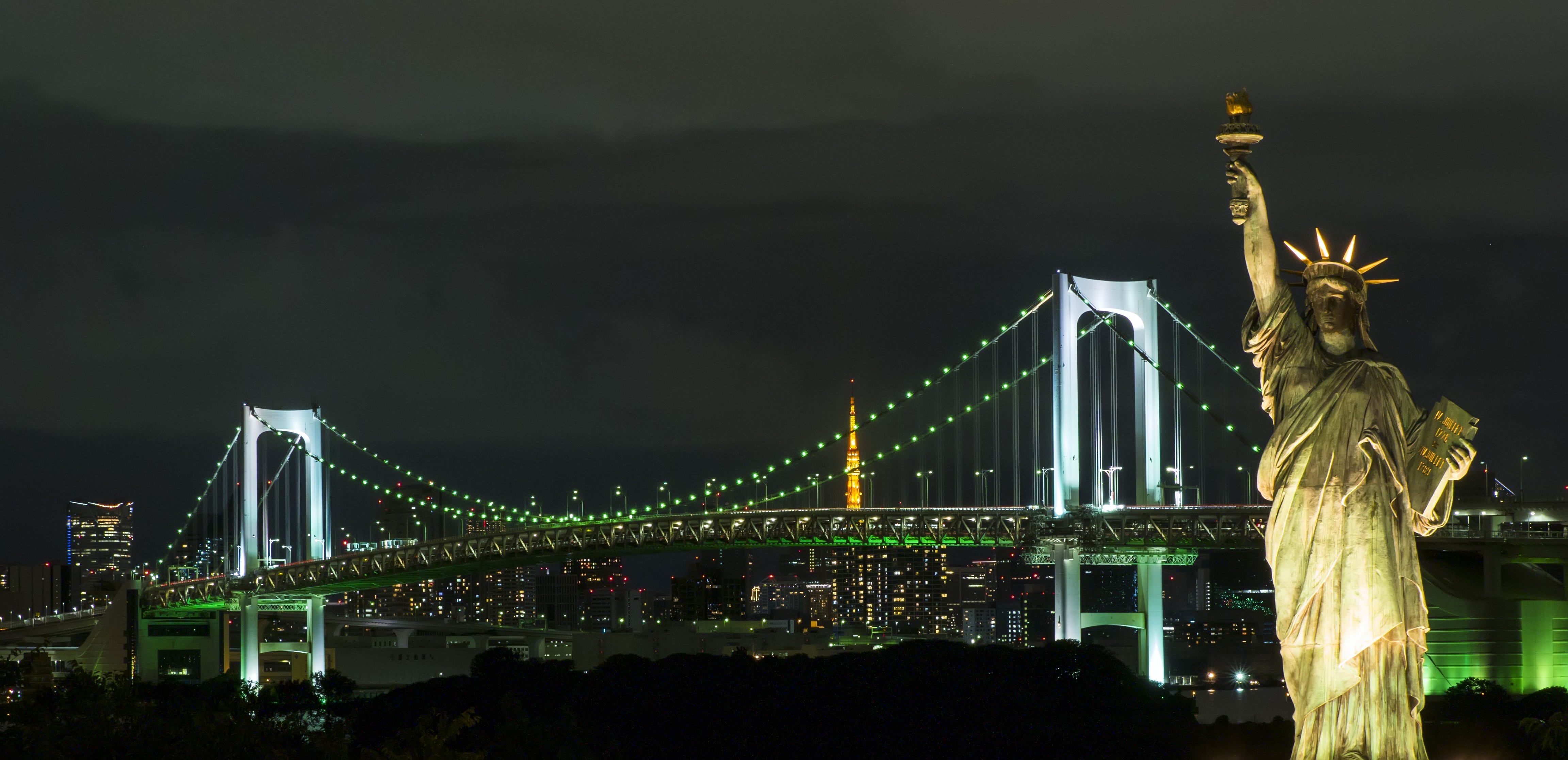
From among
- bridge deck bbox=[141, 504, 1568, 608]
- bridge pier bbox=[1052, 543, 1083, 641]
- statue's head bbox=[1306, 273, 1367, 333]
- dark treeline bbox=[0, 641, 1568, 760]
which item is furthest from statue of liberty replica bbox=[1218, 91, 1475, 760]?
bridge pier bbox=[1052, 543, 1083, 641]

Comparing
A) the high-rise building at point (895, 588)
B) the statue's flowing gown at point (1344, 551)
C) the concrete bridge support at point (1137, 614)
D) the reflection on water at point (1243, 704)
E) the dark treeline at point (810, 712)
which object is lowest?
the high-rise building at point (895, 588)

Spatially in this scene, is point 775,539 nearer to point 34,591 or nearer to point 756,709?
point 756,709

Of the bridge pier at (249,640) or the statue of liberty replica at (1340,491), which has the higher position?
the statue of liberty replica at (1340,491)

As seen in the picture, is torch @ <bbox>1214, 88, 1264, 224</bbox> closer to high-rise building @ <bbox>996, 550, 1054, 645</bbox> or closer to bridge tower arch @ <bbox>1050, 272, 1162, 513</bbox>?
bridge tower arch @ <bbox>1050, 272, 1162, 513</bbox>

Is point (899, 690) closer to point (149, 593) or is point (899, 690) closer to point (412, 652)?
point (149, 593)

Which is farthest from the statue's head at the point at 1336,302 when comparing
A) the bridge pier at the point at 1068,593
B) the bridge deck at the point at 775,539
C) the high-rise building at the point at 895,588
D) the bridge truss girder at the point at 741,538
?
the high-rise building at the point at 895,588

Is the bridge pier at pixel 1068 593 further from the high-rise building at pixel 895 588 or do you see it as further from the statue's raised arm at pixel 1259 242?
the high-rise building at pixel 895 588

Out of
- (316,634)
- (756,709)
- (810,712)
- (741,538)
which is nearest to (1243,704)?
(741,538)
